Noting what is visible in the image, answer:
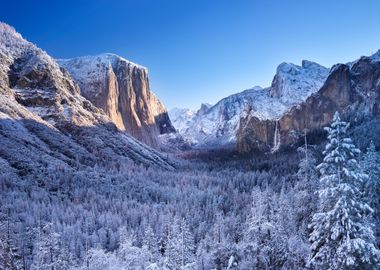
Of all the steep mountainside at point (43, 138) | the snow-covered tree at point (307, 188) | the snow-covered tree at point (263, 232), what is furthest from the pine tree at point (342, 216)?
Answer: the steep mountainside at point (43, 138)

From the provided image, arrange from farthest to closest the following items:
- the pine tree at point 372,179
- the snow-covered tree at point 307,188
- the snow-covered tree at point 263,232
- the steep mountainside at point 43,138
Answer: the steep mountainside at point 43,138 < the snow-covered tree at point 307,188 < the snow-covered tree at point 263,232 < the pine tree at point 372,179

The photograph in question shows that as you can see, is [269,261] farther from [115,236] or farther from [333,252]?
[115,236]

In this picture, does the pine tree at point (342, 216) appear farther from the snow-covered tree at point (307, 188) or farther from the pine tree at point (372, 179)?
the snow-covered tree at point (307, 188)

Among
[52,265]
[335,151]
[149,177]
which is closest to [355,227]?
[335,151]

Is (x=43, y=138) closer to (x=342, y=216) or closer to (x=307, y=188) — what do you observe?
(x=307, y=188)

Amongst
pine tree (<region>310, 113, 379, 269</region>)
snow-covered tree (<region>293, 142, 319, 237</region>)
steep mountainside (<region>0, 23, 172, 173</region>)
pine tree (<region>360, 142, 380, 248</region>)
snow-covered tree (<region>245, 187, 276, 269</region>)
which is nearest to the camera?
pine tree (<region>310, 113, 379, 269</region>)

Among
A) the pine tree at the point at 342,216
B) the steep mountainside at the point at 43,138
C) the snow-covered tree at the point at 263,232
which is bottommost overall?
the snow-covered tree at the point at 263,232

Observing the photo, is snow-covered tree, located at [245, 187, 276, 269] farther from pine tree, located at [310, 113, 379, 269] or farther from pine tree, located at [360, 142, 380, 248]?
pine tree, located at [310, 113, 379, 269]

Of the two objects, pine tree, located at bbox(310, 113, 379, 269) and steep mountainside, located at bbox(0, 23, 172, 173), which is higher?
steep mountainside, located at bbox(0, 23, 172, 173)

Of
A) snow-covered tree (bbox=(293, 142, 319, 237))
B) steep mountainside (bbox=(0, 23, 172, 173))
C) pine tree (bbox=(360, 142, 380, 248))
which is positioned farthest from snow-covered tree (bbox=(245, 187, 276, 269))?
steep mountainside (bbox=(0, 23, 172, 173))
